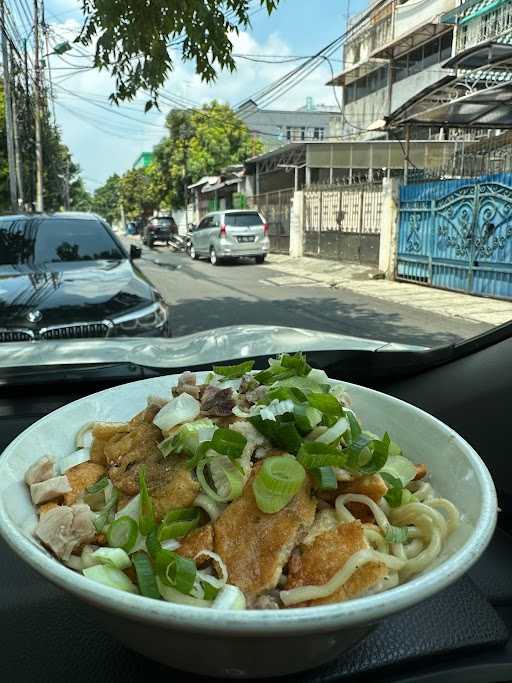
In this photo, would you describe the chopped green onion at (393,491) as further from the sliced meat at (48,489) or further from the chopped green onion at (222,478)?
the sliced meat at (48,489)

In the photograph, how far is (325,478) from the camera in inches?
39.3

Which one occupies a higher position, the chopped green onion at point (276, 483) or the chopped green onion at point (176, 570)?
the chopped green onion at point (276, 483)

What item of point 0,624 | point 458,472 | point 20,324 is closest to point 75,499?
point 0,624

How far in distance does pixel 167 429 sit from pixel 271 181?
2843 cm

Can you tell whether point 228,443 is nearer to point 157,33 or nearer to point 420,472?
point 420,472

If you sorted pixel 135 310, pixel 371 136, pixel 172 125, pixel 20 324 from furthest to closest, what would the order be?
pixel 172 125 < pixel 371 136 < pixel 135 310 < pixel 20 324

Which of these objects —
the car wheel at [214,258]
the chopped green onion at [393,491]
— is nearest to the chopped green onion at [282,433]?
the chopped green onion at [393,491]

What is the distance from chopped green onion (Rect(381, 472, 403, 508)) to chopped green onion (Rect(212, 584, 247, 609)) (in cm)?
37

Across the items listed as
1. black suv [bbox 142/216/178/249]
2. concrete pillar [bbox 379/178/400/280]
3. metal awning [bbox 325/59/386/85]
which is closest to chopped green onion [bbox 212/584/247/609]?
concrete pillar [bbox 379/178/400/280]

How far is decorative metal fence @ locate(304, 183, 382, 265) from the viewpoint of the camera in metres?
15.7

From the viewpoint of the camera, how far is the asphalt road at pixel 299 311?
25.3 feet

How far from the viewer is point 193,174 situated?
3834 cm

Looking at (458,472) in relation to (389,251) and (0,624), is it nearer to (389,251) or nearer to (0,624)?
(0,624)

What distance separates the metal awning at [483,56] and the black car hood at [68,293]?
6779mm
